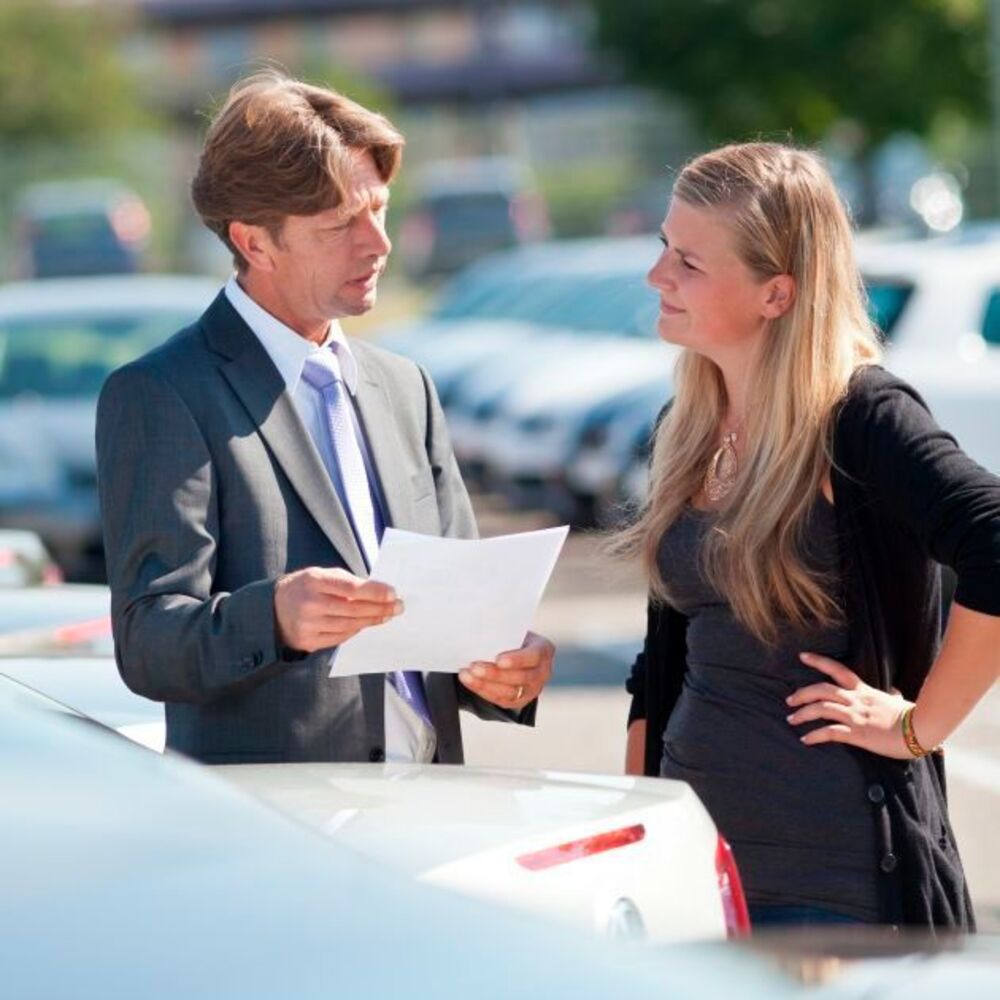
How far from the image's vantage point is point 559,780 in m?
3.38

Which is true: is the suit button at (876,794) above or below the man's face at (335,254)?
below

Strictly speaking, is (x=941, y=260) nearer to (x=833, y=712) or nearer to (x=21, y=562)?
(x=21, y=562)

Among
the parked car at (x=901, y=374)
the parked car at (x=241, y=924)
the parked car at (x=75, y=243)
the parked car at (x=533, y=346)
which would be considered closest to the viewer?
the parked car at (x=241, y=924)

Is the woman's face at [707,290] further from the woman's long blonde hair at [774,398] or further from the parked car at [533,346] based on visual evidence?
the parked car at [533,346]

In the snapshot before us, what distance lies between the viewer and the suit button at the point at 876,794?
352cm

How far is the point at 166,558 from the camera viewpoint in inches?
139

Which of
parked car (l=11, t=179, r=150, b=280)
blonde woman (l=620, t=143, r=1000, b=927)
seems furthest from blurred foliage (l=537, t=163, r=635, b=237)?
blonde woman (l=620, t=143, r=1000, b=927)

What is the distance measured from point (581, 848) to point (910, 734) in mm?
672

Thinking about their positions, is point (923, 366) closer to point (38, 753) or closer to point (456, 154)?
point (38, 753)

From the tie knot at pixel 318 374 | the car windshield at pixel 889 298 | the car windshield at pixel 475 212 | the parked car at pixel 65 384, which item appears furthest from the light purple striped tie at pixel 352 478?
the car windshield at pixel 475 212

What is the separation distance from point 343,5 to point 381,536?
Answer: 83.3 m

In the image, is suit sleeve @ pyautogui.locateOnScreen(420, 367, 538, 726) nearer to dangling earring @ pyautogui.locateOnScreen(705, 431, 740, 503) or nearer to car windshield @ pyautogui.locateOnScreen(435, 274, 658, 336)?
dangling earring @ pyautogui.locateOnScreen(705, 431, 740, 503)

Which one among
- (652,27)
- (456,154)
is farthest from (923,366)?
(456,154)

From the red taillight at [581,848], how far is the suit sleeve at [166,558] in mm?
589
